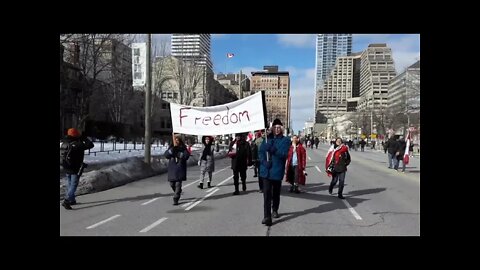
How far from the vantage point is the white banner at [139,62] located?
1834cm

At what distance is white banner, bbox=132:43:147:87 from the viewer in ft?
60.2

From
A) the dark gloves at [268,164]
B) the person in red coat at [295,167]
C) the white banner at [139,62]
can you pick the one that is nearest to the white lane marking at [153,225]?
the dark gloves at [268,164]

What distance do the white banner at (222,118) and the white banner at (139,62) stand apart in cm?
950

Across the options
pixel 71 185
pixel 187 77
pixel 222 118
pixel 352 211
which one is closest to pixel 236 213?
pixel 222 118

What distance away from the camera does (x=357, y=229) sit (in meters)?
7.05

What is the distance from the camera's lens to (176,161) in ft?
31.2

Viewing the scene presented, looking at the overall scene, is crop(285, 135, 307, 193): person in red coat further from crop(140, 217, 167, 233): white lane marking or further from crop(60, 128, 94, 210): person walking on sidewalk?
crop(60, 128, 94, 210): person walking on sidewalk

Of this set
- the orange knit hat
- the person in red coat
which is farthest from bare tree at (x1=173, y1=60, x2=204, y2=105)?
the orange knit hat

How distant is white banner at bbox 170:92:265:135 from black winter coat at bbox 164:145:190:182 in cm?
48

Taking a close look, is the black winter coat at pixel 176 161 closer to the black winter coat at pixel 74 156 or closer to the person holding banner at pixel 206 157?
the black winter coat at pixel 74 156

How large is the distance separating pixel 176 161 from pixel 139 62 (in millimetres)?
10308

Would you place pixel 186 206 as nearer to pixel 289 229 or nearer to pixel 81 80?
pixel 289 229
